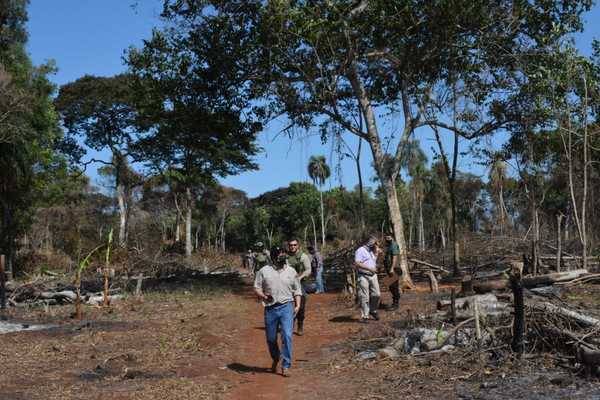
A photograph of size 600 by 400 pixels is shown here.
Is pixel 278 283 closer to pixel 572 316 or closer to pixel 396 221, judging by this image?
pixel 572 316

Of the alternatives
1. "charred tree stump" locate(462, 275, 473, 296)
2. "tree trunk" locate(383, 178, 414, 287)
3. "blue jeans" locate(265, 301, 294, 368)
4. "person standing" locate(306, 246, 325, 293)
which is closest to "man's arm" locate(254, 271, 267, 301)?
"blue jeans" locate(265, 301, 294, 368)

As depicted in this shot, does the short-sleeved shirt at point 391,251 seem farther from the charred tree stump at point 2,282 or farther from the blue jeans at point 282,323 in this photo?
the charred tree stump at point 2,282

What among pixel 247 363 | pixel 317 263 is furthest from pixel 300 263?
pixel 317 263

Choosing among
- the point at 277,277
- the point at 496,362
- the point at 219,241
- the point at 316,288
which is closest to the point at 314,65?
the point at 316,288

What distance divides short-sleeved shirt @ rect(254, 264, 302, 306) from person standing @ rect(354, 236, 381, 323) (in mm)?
3524

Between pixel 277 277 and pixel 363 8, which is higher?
pixel 363 8

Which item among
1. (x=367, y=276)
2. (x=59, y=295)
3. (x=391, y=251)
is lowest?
(x=59, y=295)

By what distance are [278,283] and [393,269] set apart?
5782 millimetres

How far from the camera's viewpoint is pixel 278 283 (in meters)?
8.96

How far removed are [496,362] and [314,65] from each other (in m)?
12.3

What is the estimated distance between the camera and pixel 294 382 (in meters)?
8.83

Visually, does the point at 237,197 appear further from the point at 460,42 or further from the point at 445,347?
the point at 445,347

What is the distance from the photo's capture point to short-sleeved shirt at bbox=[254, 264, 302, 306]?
8.94 m

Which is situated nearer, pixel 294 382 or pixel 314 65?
pixel 294 382
